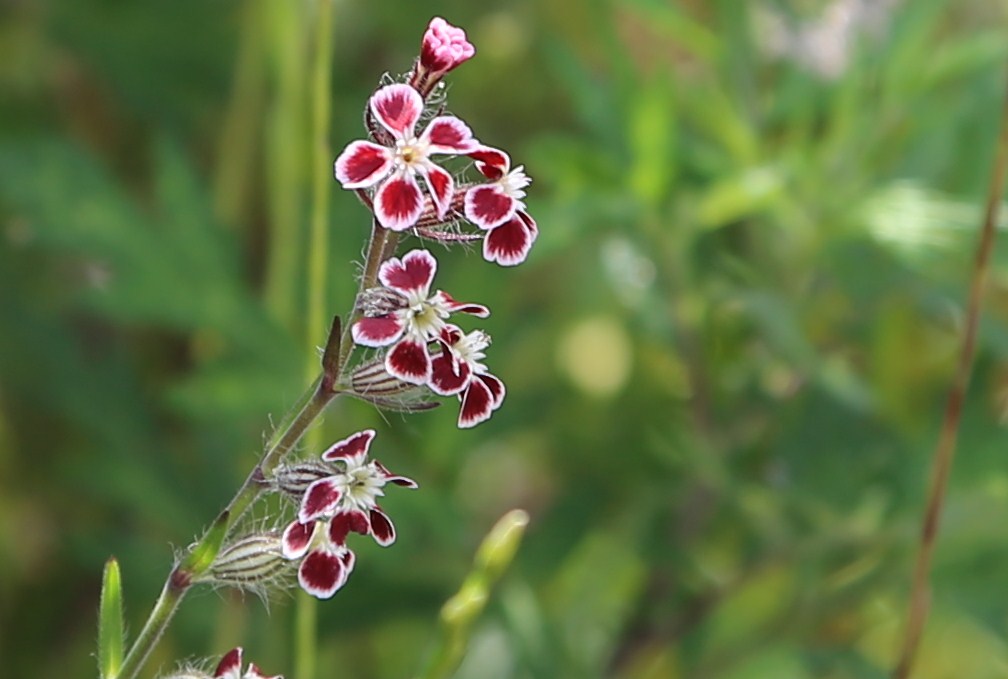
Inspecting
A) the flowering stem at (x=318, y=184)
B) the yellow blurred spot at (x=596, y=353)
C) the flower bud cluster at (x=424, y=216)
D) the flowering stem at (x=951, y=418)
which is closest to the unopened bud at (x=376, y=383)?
the flower bud cluster at (x=424, y=216)

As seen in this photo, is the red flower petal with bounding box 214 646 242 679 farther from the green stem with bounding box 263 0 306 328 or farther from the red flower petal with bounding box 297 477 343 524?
the green stem with bounding box 263 0 306 328

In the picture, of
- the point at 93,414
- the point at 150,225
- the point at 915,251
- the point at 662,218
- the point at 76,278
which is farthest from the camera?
the point at 76,278

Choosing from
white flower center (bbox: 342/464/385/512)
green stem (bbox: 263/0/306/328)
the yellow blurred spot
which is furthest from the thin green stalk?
the yellow blurred spot

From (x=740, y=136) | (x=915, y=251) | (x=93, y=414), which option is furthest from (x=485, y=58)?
(x=915, y=251)

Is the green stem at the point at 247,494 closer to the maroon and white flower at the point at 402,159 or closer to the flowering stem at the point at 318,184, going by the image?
the maroon and white flower at the point at 402,159

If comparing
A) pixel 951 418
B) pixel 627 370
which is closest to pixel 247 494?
pixel 951 418

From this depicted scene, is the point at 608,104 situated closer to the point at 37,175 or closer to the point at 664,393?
the point at 664,393

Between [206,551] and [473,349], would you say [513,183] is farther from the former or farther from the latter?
[206,551]
